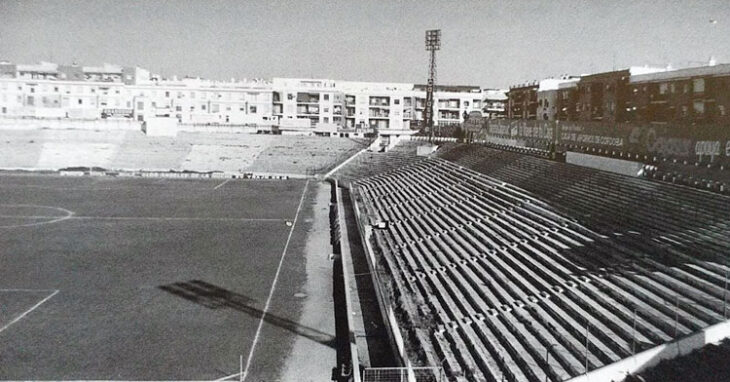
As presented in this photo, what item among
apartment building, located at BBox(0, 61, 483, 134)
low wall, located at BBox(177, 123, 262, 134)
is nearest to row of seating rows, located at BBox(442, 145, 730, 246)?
low wall, located at BBox(177, 123, 262, 134)

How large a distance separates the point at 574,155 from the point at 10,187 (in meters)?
47.1

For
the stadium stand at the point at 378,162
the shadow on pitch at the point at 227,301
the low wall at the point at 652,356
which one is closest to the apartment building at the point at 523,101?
the stadium stand at the point at 378,162

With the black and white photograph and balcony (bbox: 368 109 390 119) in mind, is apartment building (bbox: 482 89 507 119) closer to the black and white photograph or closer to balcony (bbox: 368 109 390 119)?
balcony (bbox: 368 109 390 119)

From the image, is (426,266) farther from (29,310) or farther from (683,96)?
(683,96)

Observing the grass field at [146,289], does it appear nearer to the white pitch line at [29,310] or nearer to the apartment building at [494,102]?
the white pitch line at [29,310]

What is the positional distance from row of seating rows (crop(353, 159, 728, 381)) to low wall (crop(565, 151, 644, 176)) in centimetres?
363

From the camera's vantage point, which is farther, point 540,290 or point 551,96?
point 551,96

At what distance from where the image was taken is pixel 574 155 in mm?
30359

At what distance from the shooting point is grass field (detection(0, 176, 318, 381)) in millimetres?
16250

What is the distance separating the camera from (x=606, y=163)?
1042 inches

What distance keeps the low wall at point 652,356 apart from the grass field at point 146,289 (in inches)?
313

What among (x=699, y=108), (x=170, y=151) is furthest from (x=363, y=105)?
(x=699, y=108)

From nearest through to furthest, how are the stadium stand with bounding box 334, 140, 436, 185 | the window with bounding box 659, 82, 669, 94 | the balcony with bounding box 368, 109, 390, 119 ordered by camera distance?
the window with bounding box 659, 82, 669, 94 → the stadium stand with bounding box 334, 140, 436, 185 → the balcony with bounding box 368, 109, 390, 119

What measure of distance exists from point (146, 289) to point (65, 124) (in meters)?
67.6
